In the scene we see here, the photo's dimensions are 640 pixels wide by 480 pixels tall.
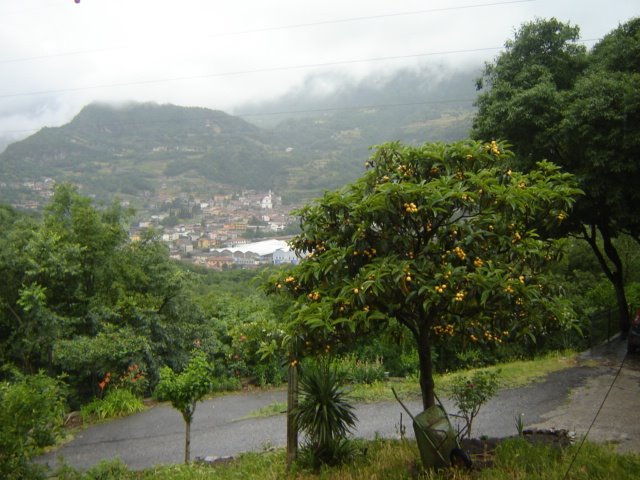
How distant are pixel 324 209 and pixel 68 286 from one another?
9.27 metres

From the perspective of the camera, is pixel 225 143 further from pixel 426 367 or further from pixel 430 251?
pixel 430 251

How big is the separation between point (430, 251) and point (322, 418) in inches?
93.4

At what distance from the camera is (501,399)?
8.61m

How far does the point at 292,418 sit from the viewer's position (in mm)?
5691

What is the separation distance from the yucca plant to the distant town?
20330 millimetres

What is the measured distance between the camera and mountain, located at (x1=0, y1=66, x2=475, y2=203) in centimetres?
6034

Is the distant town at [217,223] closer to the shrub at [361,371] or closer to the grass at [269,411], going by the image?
the shrub at [361,371]

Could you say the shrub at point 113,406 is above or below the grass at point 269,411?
below

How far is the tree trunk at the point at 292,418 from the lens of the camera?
18.5ft

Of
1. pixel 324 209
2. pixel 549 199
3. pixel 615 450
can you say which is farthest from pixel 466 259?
pixel 615 450

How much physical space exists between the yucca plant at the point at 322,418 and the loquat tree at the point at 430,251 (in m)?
1.11

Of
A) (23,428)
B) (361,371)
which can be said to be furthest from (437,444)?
(361,371)

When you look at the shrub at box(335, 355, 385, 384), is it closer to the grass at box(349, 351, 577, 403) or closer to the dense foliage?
the grass at box(349, 351, 577, 403)

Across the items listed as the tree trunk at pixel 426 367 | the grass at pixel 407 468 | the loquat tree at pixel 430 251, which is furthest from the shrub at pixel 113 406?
the tree trunk at pixel 426 367
